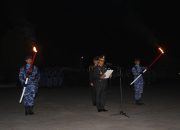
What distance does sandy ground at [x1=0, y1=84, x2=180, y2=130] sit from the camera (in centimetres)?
1098

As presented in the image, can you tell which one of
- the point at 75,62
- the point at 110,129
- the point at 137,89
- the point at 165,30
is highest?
the point at 165,30

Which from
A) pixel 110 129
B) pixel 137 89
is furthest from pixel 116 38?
pixel 110 129

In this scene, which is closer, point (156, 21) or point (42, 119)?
point (42, 119)

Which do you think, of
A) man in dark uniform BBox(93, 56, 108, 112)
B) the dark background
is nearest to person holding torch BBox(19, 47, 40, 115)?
man in dark uniform BBox(93, 56, 108, 112)

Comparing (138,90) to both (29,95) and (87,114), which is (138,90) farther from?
(29,95)

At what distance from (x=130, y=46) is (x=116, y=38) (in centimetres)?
160

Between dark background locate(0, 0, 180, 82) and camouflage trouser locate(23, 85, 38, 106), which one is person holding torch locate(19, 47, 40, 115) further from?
dark background locate(0, 0, 180, 82)

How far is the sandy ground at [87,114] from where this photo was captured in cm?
1098

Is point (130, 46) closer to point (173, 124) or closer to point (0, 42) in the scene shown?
point (0, 42)

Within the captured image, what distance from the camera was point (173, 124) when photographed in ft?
36.3

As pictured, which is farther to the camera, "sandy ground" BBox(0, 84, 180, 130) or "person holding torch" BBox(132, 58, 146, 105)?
"person holding torch" BBox(132, 58, 146, 105)

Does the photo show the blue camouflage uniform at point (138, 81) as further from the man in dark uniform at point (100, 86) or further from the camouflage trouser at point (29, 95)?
the camouflage trouser at point (29, 95)

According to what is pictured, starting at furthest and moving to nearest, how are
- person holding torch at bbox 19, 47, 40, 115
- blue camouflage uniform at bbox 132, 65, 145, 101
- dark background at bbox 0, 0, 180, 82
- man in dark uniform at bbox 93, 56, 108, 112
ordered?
dark background at bbox 0, 0, 180, 82 → blue camouflage uniform at bbox 132, 65, 145, 101 → man in dark uniform at bbox 93, 56, 108, 112 → person holding torch at bbox 19, 47, 40, 115

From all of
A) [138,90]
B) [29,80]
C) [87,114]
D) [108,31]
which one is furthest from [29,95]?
[108,31]
